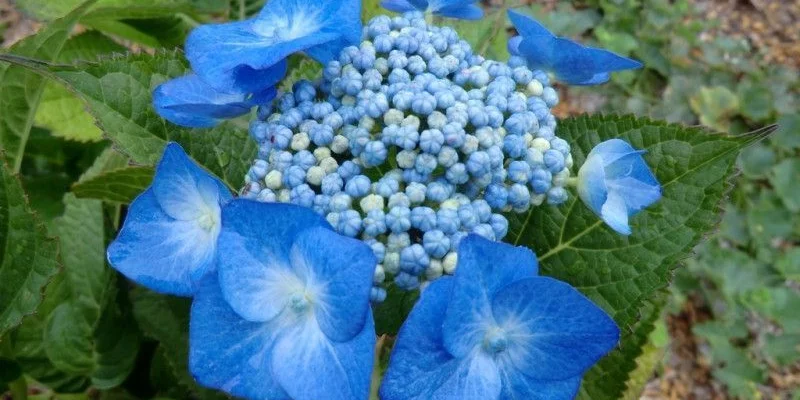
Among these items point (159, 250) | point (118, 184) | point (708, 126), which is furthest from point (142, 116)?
point (708, 126)

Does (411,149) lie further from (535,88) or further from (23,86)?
(23,86)

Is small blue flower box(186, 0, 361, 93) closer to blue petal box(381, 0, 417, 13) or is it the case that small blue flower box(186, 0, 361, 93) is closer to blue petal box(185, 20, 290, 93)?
blue petal box(185, 20, 290, 93)

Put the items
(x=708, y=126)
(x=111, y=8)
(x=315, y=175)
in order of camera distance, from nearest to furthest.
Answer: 1. (x=315, y=175)
2. (x=111, y=8)
3. (x=708, y=126)

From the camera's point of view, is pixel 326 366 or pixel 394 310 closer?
pixel 326 366

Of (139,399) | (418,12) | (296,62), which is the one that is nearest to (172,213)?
(418,12)

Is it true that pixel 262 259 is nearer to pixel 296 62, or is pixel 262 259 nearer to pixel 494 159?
pixel 494 159

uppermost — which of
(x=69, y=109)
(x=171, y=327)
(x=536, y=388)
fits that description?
(x=536, y=388)

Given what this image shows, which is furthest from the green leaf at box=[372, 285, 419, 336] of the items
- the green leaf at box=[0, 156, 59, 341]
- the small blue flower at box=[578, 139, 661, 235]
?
the green leaf at box=[0, 156, 59, 341]
